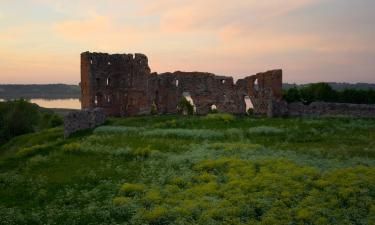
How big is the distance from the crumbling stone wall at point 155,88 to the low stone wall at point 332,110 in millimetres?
3123

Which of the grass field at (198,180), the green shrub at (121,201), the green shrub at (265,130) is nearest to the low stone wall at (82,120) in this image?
the grass field at (198,180)

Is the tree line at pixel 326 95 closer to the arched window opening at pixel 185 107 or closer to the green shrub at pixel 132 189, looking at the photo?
the arched window opening at pixel 185 107

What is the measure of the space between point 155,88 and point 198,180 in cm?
2942

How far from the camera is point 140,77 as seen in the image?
4400cm

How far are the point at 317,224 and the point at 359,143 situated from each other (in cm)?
1220

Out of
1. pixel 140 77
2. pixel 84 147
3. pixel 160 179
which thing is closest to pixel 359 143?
pixel 160 179

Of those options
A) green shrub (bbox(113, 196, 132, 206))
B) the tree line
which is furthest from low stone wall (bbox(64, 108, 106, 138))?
the tree line

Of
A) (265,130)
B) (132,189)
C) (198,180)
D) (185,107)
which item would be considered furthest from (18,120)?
(198,180)

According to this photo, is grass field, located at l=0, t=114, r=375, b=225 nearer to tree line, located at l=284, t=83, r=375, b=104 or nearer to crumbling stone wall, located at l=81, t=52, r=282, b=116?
crumbling stone wall, located at l=81, t=52, r=282, b=116

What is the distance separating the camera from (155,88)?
45.6 metres

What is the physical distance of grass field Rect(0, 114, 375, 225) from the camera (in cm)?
1340

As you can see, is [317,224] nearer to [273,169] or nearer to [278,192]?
[278,192]

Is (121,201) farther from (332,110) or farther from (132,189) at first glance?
(332,110)

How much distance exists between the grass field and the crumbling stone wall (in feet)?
49.8
